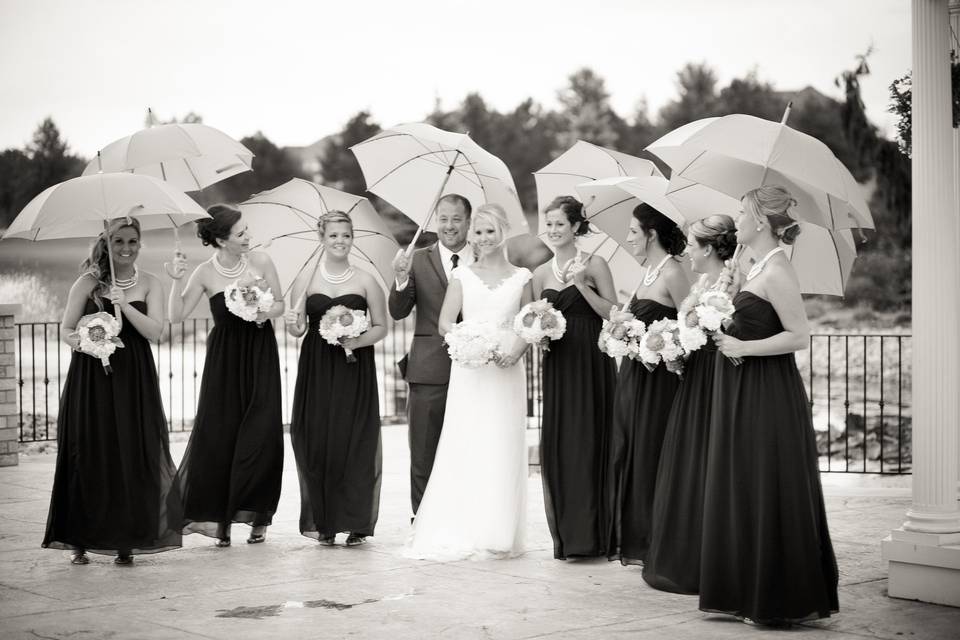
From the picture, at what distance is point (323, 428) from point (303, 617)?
210 centimetres

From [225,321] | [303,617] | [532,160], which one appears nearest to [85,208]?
[225,321]

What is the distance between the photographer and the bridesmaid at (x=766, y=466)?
507 cm

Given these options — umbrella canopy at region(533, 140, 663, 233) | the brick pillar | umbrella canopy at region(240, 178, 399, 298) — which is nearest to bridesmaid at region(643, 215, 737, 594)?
umbrella canopy at region(533, 140, 663, 233)

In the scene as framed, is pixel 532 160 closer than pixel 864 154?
No

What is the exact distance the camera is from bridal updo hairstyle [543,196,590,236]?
6789 mm

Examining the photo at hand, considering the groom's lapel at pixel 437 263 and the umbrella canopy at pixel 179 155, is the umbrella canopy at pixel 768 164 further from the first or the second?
the umbrella canopy at pixel 179 155

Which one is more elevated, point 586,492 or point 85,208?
point 85,208

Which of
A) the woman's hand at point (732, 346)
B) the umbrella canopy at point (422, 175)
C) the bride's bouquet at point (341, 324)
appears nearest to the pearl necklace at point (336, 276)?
the bride's bouquet at point (341, 324)

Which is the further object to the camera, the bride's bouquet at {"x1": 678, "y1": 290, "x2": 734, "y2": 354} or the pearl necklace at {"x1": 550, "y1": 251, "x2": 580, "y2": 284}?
the pearl necklace at {"x1": 550, "y1": 251, "x2": 580, "y2": 284}

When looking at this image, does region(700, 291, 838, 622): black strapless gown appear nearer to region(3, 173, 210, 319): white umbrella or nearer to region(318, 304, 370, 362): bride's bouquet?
region(318, 304, 370, 362): bride's bouquet

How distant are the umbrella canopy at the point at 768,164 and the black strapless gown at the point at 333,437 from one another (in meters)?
2.37

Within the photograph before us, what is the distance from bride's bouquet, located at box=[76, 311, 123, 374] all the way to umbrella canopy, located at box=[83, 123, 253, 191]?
94 centimetres

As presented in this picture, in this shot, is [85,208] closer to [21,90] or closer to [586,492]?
[586,492]

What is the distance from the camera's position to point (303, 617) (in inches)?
208
